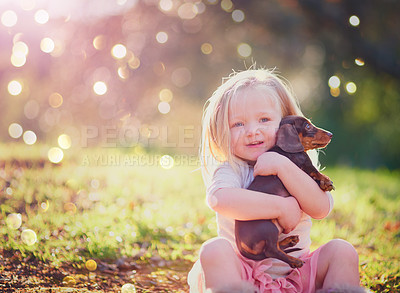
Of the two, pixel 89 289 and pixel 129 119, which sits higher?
pixel 129 119

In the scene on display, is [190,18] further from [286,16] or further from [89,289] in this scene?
[89,289]

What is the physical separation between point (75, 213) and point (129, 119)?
6.68m

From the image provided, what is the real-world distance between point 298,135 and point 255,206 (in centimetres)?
56

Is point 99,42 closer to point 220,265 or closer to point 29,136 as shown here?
point 29,136

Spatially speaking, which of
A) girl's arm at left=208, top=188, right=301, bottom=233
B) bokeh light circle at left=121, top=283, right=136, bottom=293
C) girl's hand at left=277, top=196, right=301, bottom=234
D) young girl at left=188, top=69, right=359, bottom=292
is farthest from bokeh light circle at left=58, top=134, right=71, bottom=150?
girl's hand at left=277, top=196, right=301, bottom=234

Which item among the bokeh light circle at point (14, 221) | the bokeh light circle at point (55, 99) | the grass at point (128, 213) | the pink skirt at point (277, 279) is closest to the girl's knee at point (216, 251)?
the pink skirt at point (277, 279)

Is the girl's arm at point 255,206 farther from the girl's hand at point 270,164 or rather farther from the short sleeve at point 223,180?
the girl's hand at point 270,164

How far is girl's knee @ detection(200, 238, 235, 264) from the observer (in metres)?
2.11

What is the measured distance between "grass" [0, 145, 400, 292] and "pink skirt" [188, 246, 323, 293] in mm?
879

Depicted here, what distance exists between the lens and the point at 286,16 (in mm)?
7801

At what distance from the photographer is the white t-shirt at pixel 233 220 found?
2.30 m

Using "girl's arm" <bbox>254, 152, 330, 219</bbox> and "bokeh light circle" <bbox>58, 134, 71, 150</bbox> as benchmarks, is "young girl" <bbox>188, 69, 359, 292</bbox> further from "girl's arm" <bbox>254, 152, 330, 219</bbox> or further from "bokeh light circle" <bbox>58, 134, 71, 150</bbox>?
"bokeh light circle" <bbox>58, 134, 71, 150</bbox>

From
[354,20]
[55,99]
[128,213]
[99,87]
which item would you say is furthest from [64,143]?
[354,20]

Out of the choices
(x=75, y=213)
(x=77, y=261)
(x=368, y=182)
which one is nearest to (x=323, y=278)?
(x=77, y=261)
